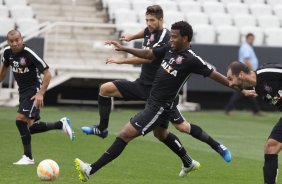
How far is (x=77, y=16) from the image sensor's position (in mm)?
26953

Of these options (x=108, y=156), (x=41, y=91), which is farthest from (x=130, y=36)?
(x=108, y=156)

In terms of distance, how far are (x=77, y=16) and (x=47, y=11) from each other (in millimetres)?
945

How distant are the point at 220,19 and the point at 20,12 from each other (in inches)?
260

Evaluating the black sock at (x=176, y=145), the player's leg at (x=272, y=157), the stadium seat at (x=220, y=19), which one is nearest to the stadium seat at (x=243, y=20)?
the stadium seat at (x=220, y=19)

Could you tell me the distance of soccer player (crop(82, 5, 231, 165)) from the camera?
12.4 meters

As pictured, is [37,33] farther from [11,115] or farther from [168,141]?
[168,141]

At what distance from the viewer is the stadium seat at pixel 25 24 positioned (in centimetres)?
2462

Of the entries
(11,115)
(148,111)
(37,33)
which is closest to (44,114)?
(11,115)

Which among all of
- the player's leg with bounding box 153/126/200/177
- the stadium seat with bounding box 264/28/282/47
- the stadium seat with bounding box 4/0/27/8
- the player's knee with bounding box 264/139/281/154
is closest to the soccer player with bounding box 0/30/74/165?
the player's leg with bounding box 153/126/200/177

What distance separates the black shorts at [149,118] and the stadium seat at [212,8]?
17.2 metres

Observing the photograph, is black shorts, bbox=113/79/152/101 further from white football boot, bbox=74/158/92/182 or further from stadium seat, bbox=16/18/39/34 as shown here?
stadium seat, bbox=16/18/39/34

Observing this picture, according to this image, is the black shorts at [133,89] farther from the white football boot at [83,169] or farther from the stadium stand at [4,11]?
the stadium stand at [4,11]

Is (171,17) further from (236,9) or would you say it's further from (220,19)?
(236,9)

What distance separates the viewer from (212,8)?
2823 centimetres
